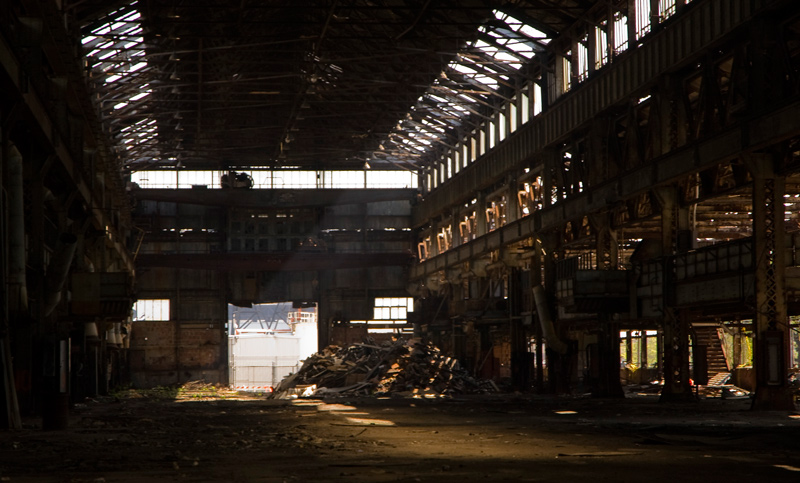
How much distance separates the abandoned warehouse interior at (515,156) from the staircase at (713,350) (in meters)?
0.10

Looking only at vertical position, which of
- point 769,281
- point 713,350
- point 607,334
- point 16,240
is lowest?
point 713,350

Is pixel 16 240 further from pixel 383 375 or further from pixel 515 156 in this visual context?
pixel 515 156

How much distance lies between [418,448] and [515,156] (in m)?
26.6

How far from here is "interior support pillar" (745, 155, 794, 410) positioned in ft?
70.5

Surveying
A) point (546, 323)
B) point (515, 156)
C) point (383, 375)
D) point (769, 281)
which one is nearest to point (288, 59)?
point (515, 156)

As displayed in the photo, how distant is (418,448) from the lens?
1330cm

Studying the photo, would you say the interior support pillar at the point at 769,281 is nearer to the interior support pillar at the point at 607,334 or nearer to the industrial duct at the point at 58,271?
the interior support pillar at the point at 607,334

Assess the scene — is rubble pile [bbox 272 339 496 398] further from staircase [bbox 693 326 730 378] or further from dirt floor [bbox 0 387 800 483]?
dirt floor [bbox 0 387 800 483]

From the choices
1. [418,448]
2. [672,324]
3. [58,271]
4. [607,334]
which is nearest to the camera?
[418,448]

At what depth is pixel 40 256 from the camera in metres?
24.2

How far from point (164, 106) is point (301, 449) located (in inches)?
1332

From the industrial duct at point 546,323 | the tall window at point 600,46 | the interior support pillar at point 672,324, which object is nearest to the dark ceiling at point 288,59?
the tall window at point 600,46

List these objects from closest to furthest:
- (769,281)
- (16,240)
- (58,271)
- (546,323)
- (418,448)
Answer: (418,448) → (16,240) → (769,281) → (58,271) → (546,323)

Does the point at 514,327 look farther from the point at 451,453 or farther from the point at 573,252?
the point at 451,453
